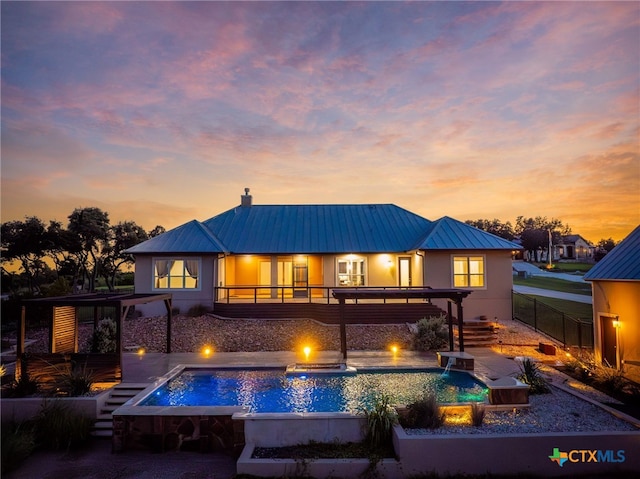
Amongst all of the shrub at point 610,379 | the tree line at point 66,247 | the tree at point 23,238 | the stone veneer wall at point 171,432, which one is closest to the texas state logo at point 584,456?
the shrub at point 610,379

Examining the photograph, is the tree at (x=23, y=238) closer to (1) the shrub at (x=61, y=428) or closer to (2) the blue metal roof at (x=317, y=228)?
(2) the blue metal roof at (x=317, y=228)

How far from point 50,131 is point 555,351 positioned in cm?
2144

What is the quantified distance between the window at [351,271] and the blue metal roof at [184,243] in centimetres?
685

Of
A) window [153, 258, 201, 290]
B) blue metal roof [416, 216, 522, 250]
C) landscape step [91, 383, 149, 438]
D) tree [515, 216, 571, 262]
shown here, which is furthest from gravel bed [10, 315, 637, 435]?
tree [515, 216, 571, 262]

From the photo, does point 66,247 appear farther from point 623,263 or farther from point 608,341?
point 623,263

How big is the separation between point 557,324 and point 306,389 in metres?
16.0

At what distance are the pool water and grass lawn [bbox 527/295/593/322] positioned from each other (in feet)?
46.3

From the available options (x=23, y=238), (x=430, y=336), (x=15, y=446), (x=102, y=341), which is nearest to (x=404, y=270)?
(x=430, y=336)

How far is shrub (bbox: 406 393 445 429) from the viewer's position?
7668 mm

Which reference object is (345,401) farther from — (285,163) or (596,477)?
(285,163)

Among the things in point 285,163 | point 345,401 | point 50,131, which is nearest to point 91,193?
point 50,131

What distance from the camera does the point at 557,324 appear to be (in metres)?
20.1

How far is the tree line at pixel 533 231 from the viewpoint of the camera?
269 ft

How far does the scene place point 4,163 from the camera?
43.9 feet
